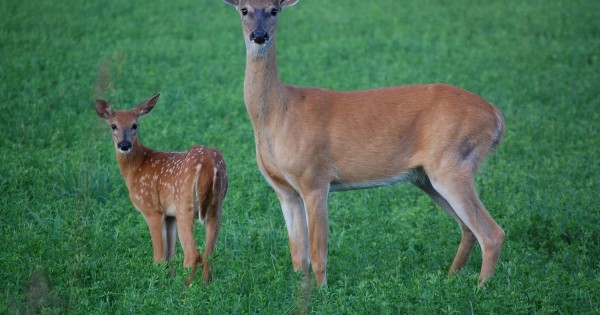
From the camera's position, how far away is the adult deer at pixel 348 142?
689 centimetres

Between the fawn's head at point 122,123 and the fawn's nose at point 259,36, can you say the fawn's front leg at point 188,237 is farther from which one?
the fawn's nose at point 259,36

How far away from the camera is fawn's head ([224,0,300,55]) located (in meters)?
6.97

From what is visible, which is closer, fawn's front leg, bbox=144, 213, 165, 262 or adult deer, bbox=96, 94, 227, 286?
adult deer, bbox=96, 94, 227, 286

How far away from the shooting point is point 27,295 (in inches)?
233

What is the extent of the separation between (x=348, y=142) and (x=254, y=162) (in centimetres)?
292

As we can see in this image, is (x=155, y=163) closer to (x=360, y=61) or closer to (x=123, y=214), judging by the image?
(x=123, y=214)

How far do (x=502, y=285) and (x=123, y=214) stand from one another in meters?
3.39

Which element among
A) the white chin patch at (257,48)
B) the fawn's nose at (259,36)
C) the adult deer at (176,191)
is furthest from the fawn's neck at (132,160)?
the fawn's nose at (259,36)

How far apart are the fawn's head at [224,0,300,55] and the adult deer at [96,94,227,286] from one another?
84cm

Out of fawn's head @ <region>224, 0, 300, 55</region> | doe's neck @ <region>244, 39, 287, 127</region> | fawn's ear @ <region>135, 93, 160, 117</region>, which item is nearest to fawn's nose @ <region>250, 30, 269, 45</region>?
fawn's head @ <region>224, 0, 300, 55</region>

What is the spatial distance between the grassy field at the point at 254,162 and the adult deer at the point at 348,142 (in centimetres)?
38

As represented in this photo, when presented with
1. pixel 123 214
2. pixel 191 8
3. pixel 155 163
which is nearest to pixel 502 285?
pixel 155 163

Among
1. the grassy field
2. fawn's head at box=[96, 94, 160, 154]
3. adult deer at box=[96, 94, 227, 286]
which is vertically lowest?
the grassy field

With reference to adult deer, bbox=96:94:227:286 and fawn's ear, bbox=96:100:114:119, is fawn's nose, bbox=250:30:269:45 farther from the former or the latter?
fawn's ear, bbox=96:100:114:119
